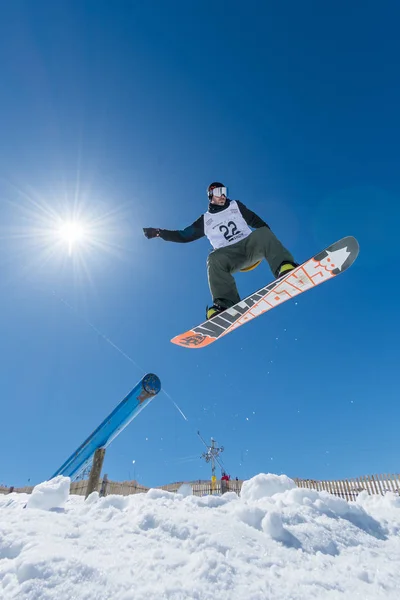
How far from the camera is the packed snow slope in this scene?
1722 millimetres

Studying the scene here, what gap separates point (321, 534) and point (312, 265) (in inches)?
155

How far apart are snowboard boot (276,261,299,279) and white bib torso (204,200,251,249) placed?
1012mm

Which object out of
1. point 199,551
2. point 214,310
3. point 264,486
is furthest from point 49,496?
point 214,310

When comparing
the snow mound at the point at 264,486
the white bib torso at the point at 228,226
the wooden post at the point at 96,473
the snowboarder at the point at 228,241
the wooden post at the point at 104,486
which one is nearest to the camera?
the snow mound at the point at 264,486

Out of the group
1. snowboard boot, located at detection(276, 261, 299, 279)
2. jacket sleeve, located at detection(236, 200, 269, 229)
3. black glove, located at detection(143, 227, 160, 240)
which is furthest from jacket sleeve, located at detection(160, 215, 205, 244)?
snowboard boot, located at detection(276, 261, 299, 279)

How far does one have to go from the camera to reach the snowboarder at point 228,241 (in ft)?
18.8

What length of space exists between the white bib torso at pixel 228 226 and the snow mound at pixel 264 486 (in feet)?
12.9

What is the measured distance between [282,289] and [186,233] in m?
2.25

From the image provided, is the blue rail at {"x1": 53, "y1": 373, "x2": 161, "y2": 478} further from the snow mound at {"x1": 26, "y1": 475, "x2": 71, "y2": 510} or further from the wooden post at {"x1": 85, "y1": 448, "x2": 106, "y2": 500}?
the snow mound at {"x1": 26, "y1": 475, "x2": 71, "y2": 510}

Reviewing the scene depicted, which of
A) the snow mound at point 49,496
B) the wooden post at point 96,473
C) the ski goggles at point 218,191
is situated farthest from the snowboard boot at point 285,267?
the wooden post at point 96,473

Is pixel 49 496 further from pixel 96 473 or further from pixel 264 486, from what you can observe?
pixel 96 473

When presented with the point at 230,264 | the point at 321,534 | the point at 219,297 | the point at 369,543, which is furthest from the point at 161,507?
the point at 230,264

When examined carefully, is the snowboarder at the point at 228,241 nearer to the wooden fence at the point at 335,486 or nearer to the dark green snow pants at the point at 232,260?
the dark green snow pants at the point at 232,260

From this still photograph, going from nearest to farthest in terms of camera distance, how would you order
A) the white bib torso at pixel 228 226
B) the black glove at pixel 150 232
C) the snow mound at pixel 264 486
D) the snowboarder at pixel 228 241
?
the snow mound at pixel 264 486 → the snowboarder at pixel 228 241 → the white bib torso at pixel 228 226 → the black glove at pixel 150 232
